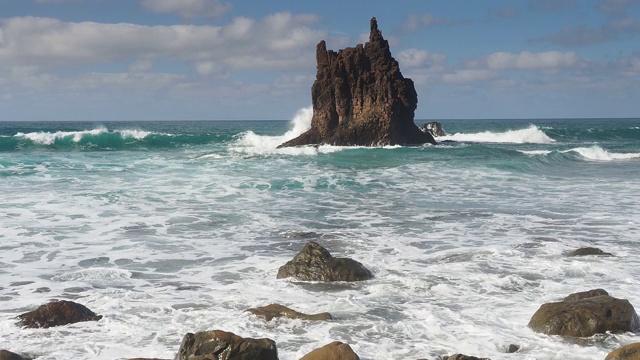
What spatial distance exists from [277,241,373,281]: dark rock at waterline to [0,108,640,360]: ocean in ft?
0.56

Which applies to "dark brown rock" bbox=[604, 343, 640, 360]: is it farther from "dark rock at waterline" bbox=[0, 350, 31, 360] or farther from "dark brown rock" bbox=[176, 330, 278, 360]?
"dark rock at waterline" bbox=[0, 350, 31, 360]

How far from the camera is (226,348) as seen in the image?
536 cm

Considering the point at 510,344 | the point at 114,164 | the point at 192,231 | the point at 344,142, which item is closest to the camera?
the point at 510,344

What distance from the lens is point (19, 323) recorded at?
6703mm

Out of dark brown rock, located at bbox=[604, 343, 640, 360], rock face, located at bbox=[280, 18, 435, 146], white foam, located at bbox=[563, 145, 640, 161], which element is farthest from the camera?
rock face, located at bbox=[280, 18, 435, 146]

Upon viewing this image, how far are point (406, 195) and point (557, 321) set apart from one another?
11.9 meters

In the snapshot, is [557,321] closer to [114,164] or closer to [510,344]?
[510,344]

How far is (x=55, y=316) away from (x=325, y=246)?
5.26m

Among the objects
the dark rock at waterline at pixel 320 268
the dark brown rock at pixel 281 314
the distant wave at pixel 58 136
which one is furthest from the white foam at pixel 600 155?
the distant wave at pixel 58 136

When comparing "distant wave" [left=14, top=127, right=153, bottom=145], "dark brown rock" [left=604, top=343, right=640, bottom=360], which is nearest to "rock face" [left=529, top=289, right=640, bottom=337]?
"dark brown rock" [left=604, top=343, right=640, bottom=360]

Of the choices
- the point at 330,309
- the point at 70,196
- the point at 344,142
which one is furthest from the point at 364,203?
the point at 344,142

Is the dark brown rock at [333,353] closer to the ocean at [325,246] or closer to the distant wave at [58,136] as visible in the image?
the ocean at [325,246]

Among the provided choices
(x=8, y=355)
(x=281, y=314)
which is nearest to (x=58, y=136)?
(x=281, y=314)

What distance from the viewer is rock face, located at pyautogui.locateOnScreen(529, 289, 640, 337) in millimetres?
6387
